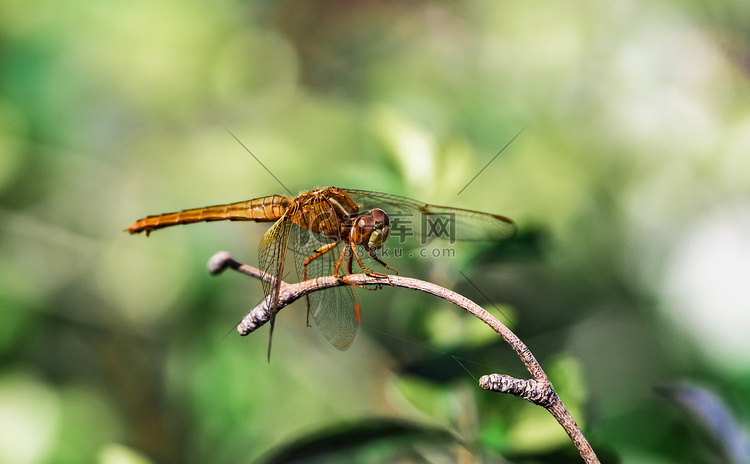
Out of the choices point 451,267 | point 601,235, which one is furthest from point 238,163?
point 601,235

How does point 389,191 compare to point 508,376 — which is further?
point 389,191

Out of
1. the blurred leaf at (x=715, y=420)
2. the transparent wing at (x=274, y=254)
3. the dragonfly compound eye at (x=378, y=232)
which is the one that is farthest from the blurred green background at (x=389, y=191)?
the transparent wing at (x=274, y=254)

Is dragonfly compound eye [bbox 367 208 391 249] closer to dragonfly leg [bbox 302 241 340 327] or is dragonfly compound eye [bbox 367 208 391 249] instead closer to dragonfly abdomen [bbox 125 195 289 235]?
dragonfly leg [bbox 302 241 340 327]

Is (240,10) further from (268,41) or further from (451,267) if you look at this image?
(451,267)

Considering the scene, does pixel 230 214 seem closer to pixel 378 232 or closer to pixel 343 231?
pixel 343 231

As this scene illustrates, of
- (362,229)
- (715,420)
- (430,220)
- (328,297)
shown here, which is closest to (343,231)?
(362,229)

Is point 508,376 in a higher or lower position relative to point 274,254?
lower
